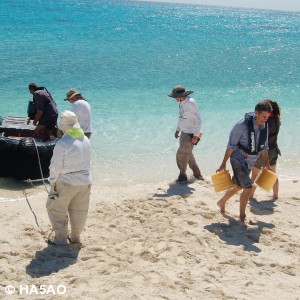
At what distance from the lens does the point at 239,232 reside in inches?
244

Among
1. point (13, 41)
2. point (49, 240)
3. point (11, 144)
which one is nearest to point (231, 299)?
point (49, 240)

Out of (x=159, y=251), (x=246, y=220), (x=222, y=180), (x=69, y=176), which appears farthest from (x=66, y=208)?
(x=246, y=220)

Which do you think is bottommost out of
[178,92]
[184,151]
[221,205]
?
[221,205]

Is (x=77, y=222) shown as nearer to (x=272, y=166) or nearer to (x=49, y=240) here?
(x=49, y=240)

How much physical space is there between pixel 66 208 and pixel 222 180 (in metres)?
2.14

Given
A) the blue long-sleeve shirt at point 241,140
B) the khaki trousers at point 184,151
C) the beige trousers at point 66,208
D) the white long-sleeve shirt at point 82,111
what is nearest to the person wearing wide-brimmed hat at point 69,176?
the beige trousers at point 66,208

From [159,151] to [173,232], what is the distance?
4.80 meters

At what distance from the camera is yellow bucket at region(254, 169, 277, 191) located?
259 inches

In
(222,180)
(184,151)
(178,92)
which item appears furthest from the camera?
(184,151)

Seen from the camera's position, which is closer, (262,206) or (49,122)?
(262,206)

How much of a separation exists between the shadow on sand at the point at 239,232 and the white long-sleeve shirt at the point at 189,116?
191 cm

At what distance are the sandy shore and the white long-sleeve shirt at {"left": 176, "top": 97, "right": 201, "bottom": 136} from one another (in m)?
1.11

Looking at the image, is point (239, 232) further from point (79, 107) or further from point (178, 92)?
point (79, 107)

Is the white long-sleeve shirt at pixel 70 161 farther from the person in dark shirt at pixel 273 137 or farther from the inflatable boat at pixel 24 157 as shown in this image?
the inflatable boat at pixel 24 157
